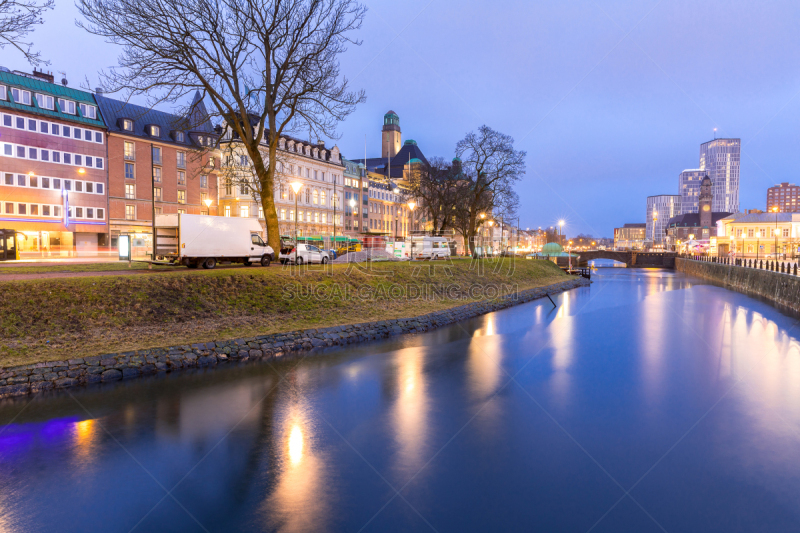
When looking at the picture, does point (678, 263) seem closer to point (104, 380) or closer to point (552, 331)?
point (552, 331)

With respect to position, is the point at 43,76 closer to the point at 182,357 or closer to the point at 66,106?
the point at 66,106

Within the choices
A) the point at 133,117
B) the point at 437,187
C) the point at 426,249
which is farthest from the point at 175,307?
the point at 133,117

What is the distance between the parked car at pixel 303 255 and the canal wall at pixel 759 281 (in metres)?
32.5

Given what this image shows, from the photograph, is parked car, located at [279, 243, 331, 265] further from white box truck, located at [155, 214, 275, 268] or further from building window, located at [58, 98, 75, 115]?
building window, located at [58, 98, 75, 115]

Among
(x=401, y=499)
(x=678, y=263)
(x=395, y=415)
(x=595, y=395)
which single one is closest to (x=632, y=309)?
(x=595, y=395)

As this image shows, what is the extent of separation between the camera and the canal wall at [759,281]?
33.9 meters

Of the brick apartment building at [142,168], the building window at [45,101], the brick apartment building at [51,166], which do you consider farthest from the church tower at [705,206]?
the building window at [45,101]

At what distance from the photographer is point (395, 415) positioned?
38.1 ft

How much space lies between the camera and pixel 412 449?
9.59 metres

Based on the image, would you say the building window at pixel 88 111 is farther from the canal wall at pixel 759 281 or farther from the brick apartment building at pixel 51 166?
the canal wall at pixel 759 281

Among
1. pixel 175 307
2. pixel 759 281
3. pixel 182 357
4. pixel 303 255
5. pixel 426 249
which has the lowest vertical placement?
pixel 182 357

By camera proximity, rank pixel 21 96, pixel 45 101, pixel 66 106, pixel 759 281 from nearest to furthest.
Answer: pixel 759 281 < pixel 21 96 < pixel 45 101 < pixel 66 106

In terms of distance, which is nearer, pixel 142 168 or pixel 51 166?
pixel 51 166

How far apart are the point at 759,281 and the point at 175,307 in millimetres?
49652
